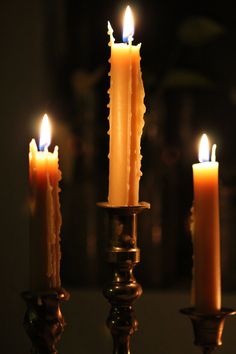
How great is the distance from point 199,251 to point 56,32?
0.90m

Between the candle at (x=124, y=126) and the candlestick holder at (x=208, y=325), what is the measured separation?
0.10 meters

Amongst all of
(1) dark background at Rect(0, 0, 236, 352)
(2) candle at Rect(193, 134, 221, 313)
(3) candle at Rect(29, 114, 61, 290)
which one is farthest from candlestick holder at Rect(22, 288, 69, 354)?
(1) dark background at Rect(0, 0, 236, 352)

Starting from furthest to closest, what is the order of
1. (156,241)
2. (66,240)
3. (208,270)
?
(66,240), (156,241), (208,270)

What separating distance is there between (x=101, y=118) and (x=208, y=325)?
863mm

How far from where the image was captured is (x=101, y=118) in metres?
1.33

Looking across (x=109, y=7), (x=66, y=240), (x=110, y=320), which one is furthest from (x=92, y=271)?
(x=110, y=320)

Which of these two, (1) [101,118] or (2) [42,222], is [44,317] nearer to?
(2) [42,222]

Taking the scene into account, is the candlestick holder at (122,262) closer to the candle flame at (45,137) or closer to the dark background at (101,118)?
the candle flame at (45,137)

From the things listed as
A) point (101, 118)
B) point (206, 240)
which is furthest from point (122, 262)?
point (101, 118)

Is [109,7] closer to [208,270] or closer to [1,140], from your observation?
[1,140]

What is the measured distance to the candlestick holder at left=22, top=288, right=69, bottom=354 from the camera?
0.54 m

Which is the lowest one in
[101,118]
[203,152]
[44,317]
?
[44,317]

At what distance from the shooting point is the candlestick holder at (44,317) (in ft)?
1.76

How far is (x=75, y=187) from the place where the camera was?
1232 mm
